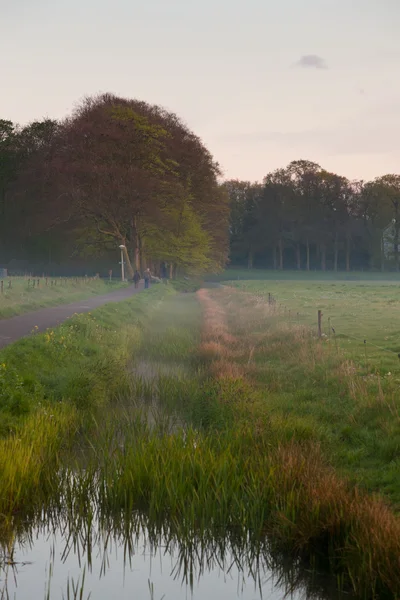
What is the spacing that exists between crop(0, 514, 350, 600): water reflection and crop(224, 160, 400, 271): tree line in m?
111

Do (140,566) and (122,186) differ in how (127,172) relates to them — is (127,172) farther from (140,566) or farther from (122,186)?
(140,566)

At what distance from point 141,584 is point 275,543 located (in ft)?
5.08

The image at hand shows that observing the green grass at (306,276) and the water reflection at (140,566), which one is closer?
the water reflection at (140,566)

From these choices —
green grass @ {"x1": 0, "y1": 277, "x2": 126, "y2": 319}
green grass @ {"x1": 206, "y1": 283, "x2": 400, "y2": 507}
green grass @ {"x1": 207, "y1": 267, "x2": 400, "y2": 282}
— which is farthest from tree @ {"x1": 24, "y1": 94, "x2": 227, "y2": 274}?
green grass @ {"x1": 206, "y1": 283, "x2": 400, "y2": 507}

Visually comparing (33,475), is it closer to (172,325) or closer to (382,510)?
(382,510)

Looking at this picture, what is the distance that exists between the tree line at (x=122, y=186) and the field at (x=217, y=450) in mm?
40814

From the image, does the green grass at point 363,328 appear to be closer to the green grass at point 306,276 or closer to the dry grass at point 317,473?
the dry grass at point 317,473

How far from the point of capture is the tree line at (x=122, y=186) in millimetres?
61125

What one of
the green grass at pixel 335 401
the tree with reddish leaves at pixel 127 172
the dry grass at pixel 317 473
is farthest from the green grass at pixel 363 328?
the tree with reddish leaves at pixel 127 172

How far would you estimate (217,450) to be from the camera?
10.5 metres

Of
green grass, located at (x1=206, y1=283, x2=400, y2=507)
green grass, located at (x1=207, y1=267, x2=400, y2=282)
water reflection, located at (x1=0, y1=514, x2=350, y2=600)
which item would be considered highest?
green grass, located at (x1=207, y1=267, x2=400, y2=282)

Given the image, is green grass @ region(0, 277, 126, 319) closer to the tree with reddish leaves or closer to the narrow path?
the narrow path

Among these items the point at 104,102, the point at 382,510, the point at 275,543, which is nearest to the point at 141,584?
the point at 275,543

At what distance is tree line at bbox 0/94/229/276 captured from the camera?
6112cm
